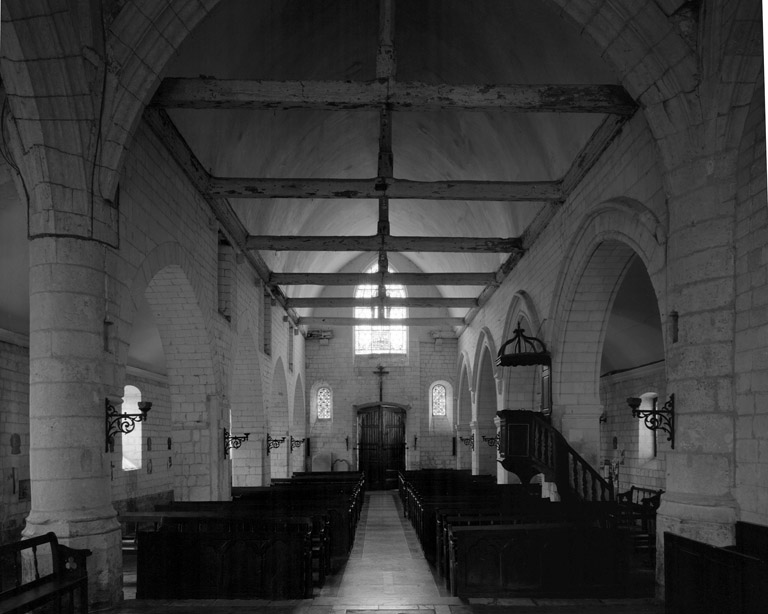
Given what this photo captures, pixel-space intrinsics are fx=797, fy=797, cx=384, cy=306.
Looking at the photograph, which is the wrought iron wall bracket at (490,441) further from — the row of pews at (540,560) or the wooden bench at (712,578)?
the wooden bench at (712,578)

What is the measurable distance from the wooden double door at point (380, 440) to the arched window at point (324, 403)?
957 millimetres

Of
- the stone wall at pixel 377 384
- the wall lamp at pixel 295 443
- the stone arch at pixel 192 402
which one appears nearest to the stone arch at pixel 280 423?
the wall lamp at pixel 295 443

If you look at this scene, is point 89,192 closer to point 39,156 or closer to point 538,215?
point 39,156

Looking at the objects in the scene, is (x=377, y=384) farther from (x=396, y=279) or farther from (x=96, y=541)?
(x=96, y=541)

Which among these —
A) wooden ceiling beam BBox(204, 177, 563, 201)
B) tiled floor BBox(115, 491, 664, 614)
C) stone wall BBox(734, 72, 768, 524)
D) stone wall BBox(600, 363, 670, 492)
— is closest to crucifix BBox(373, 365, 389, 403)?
stone wall BBox(600, 363, 670, 492)

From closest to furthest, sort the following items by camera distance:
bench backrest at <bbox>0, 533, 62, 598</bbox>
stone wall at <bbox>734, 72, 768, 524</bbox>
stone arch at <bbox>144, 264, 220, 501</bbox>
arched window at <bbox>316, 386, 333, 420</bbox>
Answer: bench backrest at <bbox>0, 533, 62, 598</bbox>, stone wall at <bbox>734, 72, 768, 524</bbox>, stone arch at <bbox>144, 264, 220, 501</bbox>, arched window at <bbox>316, 386, 333, 420</bbox>

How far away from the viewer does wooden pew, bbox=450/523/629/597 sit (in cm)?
772

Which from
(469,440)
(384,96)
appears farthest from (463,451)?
(384,96)

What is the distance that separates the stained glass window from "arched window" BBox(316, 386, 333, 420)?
350 centimetres

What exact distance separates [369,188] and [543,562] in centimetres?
530

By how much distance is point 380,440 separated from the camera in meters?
27.0

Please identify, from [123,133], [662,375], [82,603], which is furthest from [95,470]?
[662,375]

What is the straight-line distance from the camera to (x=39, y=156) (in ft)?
22.8

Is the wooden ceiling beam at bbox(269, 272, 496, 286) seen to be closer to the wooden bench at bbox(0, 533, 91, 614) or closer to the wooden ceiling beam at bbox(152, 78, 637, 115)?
the wooden ceiling beam at bbox(152, 78, 637, 115)
